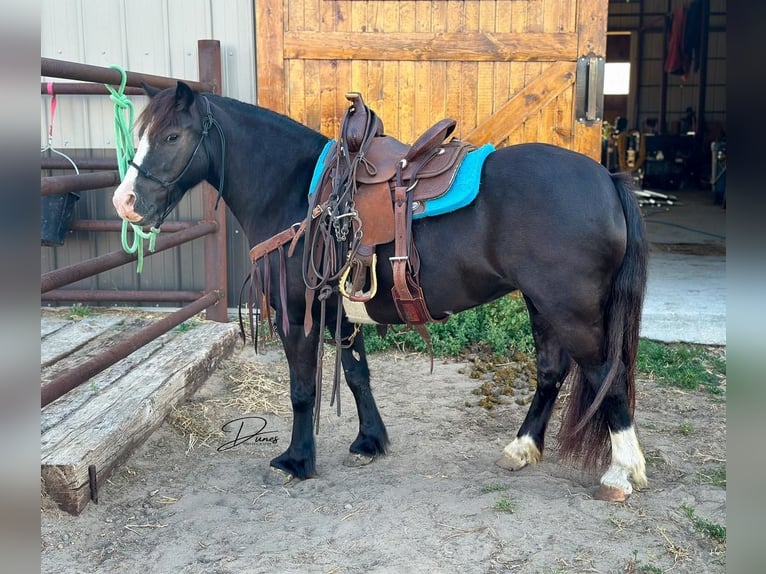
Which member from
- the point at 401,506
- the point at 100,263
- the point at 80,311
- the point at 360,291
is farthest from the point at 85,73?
the point at 80,311

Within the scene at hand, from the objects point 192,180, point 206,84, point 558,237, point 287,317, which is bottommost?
point 287,317

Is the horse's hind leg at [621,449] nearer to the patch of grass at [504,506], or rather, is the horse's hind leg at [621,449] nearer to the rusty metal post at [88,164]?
the patch of grass at [504,506]

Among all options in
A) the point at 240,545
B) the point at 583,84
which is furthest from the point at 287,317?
the point at 583,84

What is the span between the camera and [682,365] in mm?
4004

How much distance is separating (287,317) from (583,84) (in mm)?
2812

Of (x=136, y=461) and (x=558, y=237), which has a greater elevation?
(x=558, y=237)

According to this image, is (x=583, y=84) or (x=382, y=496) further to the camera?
(x=583, y=84)

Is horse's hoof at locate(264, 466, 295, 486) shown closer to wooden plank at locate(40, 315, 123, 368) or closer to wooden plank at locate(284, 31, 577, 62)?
wooden plank at locate(40, 315, 123, 368)

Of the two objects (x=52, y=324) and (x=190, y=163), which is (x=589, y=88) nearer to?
(x=190, y=163)

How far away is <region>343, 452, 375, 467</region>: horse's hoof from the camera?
290cm

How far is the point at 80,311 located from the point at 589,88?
147 inches

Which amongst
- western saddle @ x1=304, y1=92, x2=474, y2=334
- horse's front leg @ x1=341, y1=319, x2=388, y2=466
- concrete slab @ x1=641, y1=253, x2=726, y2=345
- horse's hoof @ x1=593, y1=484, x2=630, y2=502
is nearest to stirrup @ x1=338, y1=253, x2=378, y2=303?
western saddle @ x1=304, y1=92, x2=474, y2=334
